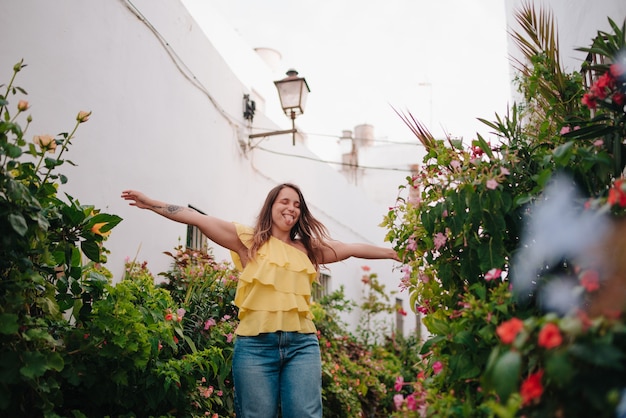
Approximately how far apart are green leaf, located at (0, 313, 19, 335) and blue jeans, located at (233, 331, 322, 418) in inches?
45.1

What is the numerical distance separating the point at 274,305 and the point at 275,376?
35 centimetres

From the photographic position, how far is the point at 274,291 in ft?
9.93

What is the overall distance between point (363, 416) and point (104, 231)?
187 inches

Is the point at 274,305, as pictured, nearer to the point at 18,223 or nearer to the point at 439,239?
the point at 439,239

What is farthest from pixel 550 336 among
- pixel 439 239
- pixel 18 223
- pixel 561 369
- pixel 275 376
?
pixel 275 376

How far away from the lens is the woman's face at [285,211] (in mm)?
3320

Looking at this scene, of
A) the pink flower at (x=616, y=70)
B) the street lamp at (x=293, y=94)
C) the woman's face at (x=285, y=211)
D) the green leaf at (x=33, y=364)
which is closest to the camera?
the pink flower at (x=616, y=70)

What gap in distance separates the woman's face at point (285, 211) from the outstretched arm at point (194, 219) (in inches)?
10.2

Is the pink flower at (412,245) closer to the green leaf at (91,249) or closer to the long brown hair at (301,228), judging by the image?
the long brown hair at (301,228)

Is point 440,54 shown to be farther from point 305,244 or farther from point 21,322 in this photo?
point 21,322

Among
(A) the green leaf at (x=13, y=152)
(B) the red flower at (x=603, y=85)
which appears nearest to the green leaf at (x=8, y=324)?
(A) the green leaf at (x=13, y=152)

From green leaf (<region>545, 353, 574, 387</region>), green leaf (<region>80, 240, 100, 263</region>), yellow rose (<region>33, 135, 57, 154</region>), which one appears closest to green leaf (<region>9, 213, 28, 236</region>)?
yellow rose (<region>33, 135, 57, 154</region>)

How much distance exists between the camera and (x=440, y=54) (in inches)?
382

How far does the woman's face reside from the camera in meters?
3.32
